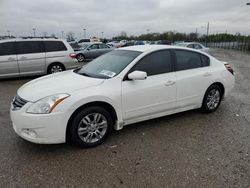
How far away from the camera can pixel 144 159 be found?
118 inches

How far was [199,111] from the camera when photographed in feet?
16.1

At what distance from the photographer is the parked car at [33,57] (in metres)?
8.09

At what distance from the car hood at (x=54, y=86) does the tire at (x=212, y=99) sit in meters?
2.44

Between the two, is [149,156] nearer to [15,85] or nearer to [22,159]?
[22,159]

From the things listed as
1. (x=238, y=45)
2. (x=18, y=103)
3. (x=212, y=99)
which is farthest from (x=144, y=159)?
(x=238, y=45)

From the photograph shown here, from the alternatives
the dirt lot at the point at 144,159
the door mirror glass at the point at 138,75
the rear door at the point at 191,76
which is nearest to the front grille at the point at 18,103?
the dirt lot at the point at 144,159

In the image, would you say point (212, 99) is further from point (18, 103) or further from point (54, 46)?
point (54, 46)

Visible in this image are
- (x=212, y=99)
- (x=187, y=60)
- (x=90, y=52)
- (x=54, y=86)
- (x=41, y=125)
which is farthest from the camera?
(x=90, y=52)

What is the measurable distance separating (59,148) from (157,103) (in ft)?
5.93

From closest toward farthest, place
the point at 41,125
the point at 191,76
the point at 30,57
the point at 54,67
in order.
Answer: the point at 41,125 < the point at 191,76 < the point at 30,57 < the point at 54,67

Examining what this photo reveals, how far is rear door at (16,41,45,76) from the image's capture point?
8.26 metres

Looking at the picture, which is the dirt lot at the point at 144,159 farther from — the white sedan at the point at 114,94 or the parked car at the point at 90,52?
the parked car at the point at 90,52

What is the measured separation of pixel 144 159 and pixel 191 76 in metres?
2.02

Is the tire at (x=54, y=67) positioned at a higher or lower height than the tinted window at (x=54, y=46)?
lower
